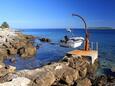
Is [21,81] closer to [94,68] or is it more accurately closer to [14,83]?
[14,83]

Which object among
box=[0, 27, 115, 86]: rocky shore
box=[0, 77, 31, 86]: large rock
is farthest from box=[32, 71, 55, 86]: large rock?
box=[0, 77, 31, 86]: large rock

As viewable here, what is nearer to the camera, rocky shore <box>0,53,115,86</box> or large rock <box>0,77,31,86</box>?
large rock <box>0,77,31,86</box>

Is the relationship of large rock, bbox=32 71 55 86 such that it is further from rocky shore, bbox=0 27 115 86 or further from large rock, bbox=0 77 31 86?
large rock, bbox=0 77 31 86

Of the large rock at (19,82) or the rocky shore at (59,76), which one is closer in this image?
the large rock at (19,82)

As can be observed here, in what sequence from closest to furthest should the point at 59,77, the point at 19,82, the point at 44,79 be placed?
the point at 19,82
the point at 44,79
the point at 59,77

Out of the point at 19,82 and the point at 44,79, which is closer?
the point at 19,82

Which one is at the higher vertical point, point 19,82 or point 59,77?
point 19,82

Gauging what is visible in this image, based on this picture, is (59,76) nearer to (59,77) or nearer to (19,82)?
(59,77)

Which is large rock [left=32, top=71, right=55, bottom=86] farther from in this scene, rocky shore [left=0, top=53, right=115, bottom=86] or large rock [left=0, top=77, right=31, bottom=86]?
large rock [left=0, top=77, right=31, bottom=86]

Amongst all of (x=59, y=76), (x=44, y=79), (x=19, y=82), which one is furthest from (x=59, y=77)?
(x=19, y=82)

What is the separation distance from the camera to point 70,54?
75.5ft

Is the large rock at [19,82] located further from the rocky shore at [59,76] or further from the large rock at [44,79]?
the large rock at [44,79]

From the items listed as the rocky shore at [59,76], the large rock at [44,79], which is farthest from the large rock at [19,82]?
the large rock at [44,79]

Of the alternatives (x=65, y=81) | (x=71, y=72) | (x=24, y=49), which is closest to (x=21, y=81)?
(x=65, y=81)
